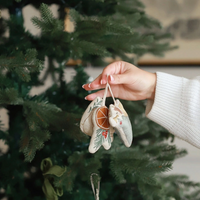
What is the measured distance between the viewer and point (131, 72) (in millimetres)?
483

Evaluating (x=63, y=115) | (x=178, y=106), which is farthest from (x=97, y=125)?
(x=178, y=106)

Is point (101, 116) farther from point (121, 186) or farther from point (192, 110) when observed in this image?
point (121, 186)

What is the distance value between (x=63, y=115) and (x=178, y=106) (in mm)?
276

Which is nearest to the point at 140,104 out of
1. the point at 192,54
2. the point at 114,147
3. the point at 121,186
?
the point at 114,147

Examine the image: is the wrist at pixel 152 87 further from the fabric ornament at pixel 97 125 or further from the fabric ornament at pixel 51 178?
the fabric ornament at pixel 51 178

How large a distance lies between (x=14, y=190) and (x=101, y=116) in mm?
379

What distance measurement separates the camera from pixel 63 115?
495 millimetres

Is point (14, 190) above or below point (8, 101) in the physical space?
below

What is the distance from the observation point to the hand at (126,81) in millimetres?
460

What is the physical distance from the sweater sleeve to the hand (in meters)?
0.03

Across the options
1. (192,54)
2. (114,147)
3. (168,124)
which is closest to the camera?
(168,124)

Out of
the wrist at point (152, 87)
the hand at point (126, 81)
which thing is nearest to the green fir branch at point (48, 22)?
the hand at point (126, 81)

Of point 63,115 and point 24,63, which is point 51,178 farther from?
point 24,63

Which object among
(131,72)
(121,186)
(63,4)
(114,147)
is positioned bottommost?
(121,186)
